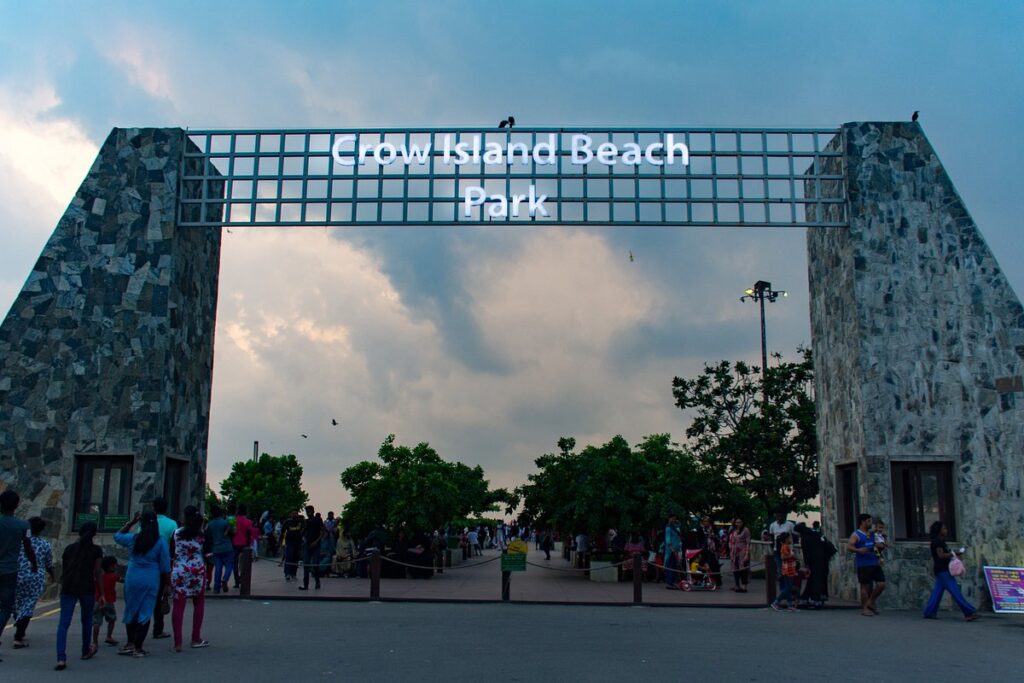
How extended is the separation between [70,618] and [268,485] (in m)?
57.9

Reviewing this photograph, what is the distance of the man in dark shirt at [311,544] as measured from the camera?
63.3ft

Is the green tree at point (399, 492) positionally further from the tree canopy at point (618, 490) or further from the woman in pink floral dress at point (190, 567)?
the woman in pink floral dress at point (190, 567)

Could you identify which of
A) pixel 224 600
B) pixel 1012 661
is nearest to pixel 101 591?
pixel 224 600

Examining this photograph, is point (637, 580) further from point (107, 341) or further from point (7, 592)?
point (107, 341)

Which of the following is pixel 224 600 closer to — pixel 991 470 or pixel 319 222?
pixel 319 222

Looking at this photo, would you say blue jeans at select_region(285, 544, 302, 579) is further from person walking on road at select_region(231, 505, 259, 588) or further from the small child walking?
the small child walking

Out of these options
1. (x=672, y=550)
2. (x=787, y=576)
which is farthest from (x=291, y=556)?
(x=787, y=576)

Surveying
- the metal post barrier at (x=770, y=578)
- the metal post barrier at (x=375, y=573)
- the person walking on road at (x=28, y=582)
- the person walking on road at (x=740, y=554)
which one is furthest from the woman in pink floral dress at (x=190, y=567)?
the person walking on road at (x=740, y=554)

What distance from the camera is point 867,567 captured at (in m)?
16.3

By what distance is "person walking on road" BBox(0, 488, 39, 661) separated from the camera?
1040 cm

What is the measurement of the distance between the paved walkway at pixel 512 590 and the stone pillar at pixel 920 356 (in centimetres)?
275

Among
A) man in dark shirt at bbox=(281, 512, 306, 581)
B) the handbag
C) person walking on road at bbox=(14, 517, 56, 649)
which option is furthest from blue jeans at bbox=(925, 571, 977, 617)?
person walking on road at bbox=(14, 517, 56, 649)

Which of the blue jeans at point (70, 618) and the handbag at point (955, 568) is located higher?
the handbag at point (955, 568)

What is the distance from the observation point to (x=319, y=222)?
19297 millimetres
